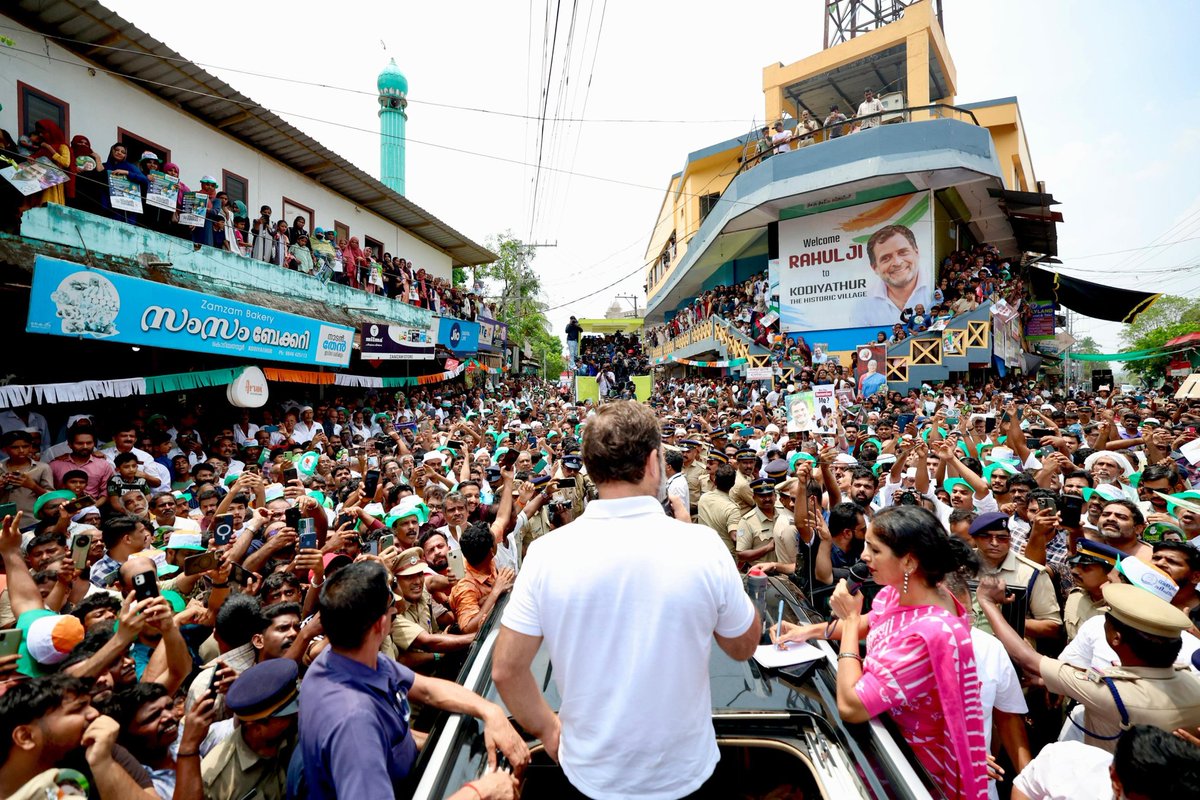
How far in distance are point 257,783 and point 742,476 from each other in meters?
4.92

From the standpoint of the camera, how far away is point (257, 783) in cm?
214

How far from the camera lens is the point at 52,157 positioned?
7930mm

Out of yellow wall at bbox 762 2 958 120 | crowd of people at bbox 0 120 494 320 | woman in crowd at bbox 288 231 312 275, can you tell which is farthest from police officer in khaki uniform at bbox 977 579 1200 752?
yellow wall at bbox 762 2 958 120

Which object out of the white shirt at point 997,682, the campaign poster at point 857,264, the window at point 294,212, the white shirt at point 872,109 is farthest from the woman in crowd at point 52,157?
the white shirt at point 872,109

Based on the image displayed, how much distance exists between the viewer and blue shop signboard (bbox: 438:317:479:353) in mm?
17609

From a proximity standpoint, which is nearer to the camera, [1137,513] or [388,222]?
[1137,513]

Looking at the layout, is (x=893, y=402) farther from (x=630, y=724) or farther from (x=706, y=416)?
(x=630, y=724)

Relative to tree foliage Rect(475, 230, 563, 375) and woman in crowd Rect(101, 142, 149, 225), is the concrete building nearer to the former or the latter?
woman in crowd Rect(101, 142, 149, 225)

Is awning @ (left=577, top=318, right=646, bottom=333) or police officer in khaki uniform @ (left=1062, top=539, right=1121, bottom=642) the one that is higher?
awning @ (left=577, top=318, right=646, bottom=333)

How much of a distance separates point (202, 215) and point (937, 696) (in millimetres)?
12452

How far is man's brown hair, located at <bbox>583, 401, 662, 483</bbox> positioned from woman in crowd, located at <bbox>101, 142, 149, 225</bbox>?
10596 millimetres

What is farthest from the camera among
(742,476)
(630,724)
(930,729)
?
(742,476)

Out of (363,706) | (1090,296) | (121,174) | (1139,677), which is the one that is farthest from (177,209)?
(1090,296)

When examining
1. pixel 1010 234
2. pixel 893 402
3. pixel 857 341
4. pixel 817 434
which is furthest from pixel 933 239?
pixel 817 434
